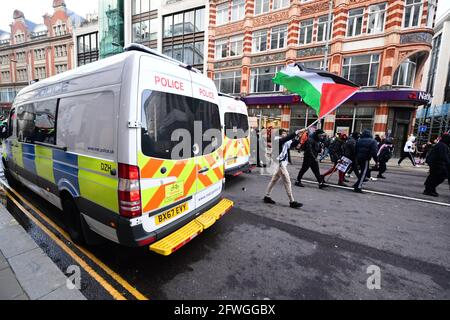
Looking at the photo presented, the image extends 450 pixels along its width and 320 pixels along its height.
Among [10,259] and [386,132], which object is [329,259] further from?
[386,132]

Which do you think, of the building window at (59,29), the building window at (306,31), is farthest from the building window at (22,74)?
the building window at (306,31)

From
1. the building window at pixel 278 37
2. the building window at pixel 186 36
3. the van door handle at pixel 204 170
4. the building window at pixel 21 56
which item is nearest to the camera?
the van door handle at pixel 204 170

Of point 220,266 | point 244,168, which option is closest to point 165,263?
point 220,266

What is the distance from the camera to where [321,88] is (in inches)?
209

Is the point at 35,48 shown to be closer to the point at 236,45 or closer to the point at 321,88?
the point at 236,45

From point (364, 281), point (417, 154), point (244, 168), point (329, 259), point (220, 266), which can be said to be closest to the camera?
point (364, 281)

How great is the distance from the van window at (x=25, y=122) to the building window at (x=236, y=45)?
19.2m

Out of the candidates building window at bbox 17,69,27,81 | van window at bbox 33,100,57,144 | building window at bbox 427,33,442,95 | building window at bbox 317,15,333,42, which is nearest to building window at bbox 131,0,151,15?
building window at bbox 317,15,333,42

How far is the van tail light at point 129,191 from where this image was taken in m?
2.36

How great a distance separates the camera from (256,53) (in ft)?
64.7

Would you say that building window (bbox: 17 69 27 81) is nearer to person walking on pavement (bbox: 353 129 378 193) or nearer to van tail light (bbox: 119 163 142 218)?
van tail light (bbox: 119 163 142 218)

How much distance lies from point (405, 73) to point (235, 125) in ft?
51.1

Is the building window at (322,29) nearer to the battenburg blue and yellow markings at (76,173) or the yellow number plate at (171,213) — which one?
the yellow number plate at (171,213)
